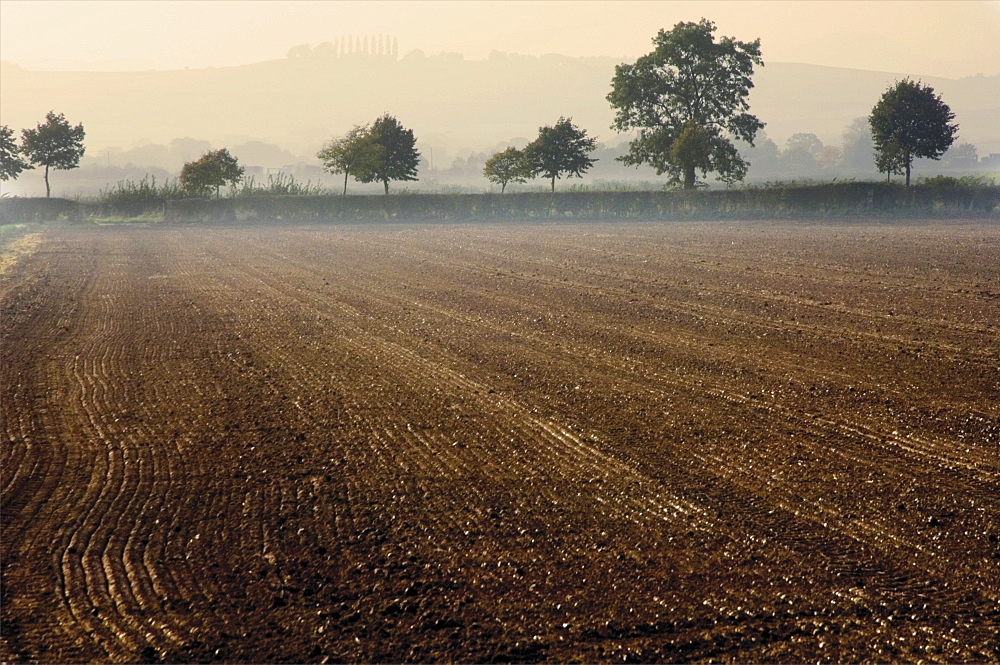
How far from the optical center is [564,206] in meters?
52.5

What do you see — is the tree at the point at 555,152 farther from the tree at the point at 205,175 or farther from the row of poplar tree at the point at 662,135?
the tree at the point at 205,175

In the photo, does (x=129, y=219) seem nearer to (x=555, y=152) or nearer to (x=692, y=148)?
(x=555, y=152)

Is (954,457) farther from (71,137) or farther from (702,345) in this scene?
(71,137)

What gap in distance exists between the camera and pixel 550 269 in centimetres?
2212

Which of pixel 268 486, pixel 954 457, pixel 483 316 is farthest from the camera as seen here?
pixel 483 316

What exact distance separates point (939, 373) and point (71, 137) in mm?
67206

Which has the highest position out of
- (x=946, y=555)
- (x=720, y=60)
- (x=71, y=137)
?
(x=720, y=60)

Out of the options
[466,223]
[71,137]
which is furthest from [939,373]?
[71,137]

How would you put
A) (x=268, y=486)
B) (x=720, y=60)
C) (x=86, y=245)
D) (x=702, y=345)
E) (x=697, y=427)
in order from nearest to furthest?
(x=268, y=486), (x=697, y=427), (x=702, y=345), (x=86, y=245), (x=720, y=60)

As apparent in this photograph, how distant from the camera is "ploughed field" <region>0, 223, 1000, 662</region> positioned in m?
4.79

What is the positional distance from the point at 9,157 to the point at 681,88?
47.5m

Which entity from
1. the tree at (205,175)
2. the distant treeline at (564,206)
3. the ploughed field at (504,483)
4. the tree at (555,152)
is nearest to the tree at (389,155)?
the distant treeline at (564,206)

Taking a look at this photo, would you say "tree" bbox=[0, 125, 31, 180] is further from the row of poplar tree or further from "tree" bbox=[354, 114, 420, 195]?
"tree" bbox=[354, 114, 420, 195]

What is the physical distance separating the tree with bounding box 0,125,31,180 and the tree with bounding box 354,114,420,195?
24.9 metres
